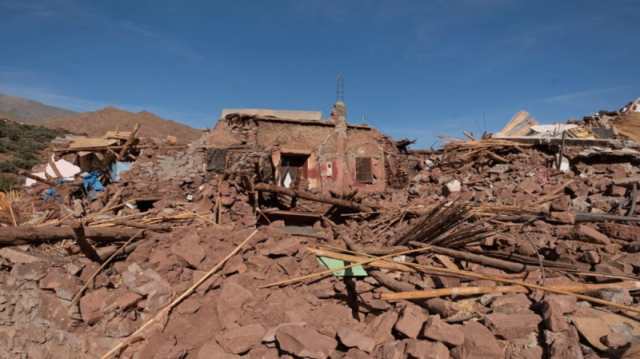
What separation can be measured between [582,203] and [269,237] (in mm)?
6322

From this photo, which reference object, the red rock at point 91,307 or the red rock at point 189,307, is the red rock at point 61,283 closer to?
the red rock at point 91,307

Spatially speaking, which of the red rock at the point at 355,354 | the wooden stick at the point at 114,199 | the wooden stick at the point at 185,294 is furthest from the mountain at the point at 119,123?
the red rock at the point at 355,354

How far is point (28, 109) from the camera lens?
96562 millimetres

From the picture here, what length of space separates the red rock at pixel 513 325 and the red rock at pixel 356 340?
1.09m

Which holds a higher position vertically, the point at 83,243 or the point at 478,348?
the point at 83,243

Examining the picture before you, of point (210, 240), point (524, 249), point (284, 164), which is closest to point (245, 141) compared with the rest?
point (284, 164)

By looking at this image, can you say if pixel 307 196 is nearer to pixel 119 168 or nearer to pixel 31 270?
pixel 31 270

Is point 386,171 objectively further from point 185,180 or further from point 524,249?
point 524,249

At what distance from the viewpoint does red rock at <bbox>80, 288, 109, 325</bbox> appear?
411 centimetres

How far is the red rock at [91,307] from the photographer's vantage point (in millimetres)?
4105

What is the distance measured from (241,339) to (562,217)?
17.2 ft

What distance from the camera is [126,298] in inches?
163

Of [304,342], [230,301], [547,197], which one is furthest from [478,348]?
[547,197]

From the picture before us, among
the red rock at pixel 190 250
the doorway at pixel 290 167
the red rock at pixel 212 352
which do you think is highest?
the doorway at pixel 290 167
